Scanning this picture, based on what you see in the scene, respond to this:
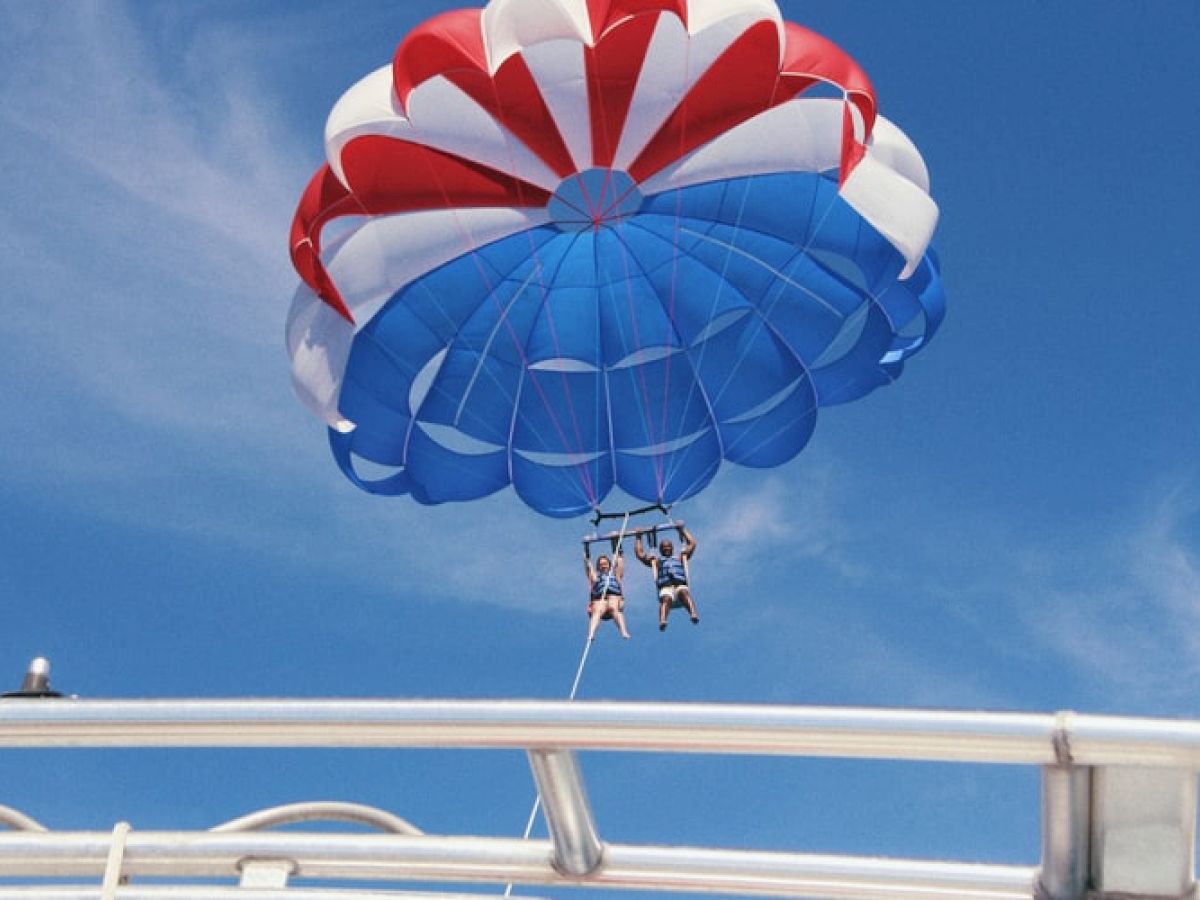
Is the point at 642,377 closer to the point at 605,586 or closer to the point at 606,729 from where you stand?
the point at 605,586

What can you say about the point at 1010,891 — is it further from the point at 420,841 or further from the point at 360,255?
the point at 360,255

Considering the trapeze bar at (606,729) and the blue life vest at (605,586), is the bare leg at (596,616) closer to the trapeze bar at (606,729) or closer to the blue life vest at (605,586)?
the blue life vest at (605,586)

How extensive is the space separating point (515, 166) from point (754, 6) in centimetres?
204

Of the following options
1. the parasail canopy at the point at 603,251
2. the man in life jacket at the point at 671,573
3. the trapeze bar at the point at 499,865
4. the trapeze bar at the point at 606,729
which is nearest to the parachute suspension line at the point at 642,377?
the parasail canopy at the point at 603,251

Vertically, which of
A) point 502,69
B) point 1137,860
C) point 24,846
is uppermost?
point 502,69

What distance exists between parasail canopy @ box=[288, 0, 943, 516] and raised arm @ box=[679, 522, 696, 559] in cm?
81

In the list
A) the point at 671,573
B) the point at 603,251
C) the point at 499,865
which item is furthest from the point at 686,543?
the point at 499,865

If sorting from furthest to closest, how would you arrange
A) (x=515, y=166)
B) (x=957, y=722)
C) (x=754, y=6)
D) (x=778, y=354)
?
(x=778, y=354), (x=515, y=166), (x=754, y=6), (x=957, y=722)

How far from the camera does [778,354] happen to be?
1072 centimetres

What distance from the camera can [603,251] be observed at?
10.9m

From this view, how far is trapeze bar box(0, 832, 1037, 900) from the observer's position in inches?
86.4

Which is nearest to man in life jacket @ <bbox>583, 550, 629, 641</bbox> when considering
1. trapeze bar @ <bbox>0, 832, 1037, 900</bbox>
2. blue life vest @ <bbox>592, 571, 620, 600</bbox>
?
blue life vest @ <bbox>592, 571, 620, 600</bbox>

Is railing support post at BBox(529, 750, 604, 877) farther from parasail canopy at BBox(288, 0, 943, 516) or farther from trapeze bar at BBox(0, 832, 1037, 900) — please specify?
parasail canopy at BBox(288, 0, 943, 516)

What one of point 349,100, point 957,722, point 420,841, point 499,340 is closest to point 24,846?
point 420,841
